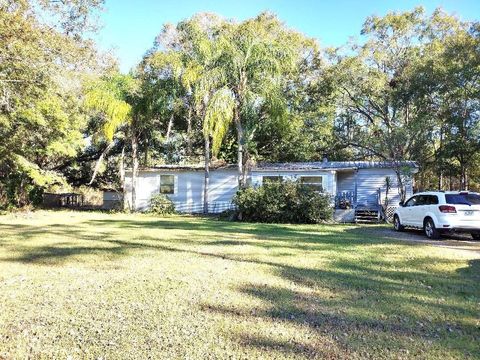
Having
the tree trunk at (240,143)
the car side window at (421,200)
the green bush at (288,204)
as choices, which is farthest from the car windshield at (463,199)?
the tree trunk at (240,143)

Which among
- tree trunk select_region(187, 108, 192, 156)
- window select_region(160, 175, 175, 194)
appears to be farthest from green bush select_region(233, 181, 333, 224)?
tree trunk select_region(187, 108, 192, 156)

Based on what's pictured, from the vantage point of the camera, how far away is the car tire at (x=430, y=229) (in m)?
12.6

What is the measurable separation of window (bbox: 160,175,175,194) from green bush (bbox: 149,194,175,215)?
1.00 m

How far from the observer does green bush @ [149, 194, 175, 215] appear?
74.8ft

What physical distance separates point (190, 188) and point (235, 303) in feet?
62.7

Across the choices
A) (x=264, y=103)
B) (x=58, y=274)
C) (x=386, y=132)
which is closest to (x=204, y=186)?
(x=264, y=103)

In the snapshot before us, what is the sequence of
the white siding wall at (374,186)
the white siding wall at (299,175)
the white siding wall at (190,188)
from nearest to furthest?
the white siding wall at (299,175) → the white siding wall at (374,186) → the white siding wall at (190,188)

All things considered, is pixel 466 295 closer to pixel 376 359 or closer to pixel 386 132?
pixel 376 359

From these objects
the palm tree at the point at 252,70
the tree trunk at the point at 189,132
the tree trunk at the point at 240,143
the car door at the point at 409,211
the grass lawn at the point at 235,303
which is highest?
the palm tree at the point at 252,70

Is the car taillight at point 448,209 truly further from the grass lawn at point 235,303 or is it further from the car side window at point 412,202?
the grass lawn at point 235,303

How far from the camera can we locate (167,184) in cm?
2423

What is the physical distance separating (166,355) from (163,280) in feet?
8.47

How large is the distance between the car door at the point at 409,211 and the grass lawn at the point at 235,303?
5.09 meters

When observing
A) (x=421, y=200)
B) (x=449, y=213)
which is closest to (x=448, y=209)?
(x=449, y=213)
